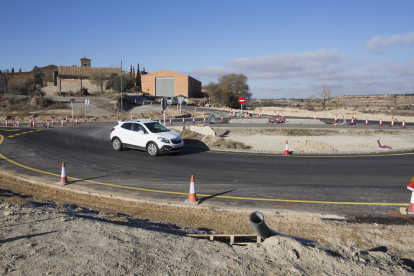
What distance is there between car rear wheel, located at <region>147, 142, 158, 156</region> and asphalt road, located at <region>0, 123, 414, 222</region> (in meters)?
0.34

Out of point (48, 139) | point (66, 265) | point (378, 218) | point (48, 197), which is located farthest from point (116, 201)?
point (48, 139)

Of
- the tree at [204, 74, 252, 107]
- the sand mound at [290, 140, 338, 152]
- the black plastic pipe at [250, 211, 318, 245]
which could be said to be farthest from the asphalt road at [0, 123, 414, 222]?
the tree at [204, 74, 252, 107]

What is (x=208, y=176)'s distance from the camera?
11.4 meters

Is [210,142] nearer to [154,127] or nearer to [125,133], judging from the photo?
[154,127]

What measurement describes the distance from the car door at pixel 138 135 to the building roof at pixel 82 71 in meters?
59.7

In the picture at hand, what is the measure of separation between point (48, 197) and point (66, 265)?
559cm

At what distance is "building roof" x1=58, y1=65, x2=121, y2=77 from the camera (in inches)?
2771

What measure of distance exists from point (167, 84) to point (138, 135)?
204ft

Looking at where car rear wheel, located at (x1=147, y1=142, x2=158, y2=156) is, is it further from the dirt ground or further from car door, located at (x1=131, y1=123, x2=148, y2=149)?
the dirt ground

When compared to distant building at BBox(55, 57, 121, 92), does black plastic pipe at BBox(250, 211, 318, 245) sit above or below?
below

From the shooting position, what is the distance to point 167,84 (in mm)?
75812

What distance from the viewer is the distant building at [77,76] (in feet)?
223

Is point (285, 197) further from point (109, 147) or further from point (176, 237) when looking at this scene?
point (109, 147)

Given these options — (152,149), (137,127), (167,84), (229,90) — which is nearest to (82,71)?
(167,84)
